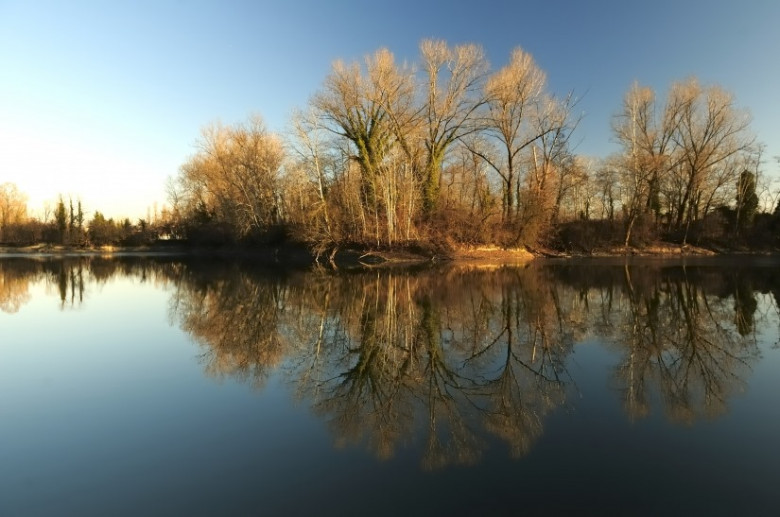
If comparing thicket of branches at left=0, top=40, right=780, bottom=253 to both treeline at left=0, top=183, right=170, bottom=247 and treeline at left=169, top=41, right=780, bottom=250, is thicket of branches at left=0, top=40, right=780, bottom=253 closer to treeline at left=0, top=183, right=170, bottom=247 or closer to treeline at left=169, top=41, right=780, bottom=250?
treeline at left=169, top=41, right=780, bottom=250

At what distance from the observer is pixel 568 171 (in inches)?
1610

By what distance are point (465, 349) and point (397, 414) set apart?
334 cm

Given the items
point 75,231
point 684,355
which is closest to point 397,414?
point 684,355

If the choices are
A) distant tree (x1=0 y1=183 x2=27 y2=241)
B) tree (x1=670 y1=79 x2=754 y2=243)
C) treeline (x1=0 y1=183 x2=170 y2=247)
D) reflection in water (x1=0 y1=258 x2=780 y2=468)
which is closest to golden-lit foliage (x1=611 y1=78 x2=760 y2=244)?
tree (x1=670 y1=79 x2=754 y2=243)

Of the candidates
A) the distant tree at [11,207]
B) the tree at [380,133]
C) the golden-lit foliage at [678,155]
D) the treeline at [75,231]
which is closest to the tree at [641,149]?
the golden-lit foliage at [678,155]

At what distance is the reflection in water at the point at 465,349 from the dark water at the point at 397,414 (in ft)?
0.17

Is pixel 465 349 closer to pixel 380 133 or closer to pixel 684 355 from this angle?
pixel 684 355

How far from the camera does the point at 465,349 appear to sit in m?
8.45

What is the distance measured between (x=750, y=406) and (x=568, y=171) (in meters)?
38.7

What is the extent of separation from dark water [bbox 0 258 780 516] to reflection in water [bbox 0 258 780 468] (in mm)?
53

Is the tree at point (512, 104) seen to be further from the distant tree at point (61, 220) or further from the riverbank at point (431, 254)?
the distant tree at point (61, 220)

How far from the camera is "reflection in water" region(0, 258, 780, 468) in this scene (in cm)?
536

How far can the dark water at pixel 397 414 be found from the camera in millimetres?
3758

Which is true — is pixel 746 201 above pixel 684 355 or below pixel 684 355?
above
